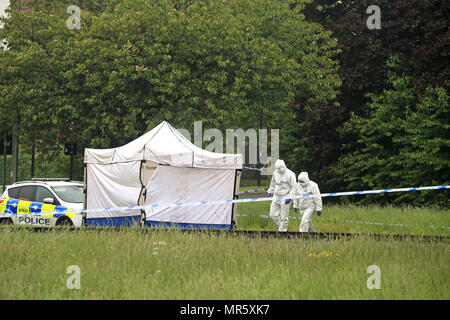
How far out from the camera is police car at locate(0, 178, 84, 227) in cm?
1708

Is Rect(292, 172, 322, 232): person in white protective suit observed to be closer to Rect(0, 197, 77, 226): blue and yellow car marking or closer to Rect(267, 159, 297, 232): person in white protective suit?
Rect(267, 159, 297, 232): person in white protective suit

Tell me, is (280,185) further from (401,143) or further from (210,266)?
(401,143)

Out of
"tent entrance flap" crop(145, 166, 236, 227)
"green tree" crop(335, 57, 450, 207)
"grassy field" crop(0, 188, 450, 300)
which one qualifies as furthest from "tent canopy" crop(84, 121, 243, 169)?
"green tree" crop(335, 57, 450, 207)

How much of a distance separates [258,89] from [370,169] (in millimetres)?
A: 6215

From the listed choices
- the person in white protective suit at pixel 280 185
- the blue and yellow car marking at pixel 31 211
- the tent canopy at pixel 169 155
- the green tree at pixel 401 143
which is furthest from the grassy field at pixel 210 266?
the green tree at pixel 401 143

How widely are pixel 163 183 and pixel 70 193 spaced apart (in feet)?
8.64

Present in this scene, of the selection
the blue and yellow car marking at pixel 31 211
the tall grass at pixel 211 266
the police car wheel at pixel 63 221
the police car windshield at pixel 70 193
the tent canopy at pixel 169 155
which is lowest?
the tall grass at pixel 211 266

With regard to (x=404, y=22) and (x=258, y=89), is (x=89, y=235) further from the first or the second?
(x=404, y=22)

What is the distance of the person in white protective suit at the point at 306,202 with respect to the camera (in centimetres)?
1594

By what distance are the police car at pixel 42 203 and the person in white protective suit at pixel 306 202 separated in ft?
17.7

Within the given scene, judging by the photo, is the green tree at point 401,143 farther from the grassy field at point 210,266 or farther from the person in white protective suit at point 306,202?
the grassy field at point 210,266

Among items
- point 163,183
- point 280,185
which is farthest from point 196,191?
point 280,185

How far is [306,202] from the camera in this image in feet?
52.6

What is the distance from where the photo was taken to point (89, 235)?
12.7m
